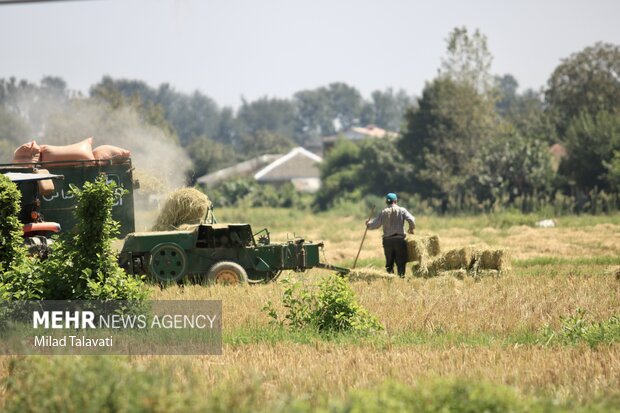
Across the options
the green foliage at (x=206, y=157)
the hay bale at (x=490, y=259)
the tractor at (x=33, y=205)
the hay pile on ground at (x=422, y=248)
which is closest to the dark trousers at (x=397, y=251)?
the hay pile on ground at (x=422, y=248)

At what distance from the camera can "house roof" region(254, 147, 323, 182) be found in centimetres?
10438

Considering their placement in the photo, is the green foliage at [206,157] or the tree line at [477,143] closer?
the tree line at [477,143]

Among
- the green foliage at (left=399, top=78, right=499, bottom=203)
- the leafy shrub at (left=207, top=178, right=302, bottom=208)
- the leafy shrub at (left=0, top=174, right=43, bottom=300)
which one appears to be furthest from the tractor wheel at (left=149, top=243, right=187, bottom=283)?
the leafy shrub at (left=207, top=178, right=302, bottom=208)

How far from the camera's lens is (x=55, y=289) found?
13641 mm

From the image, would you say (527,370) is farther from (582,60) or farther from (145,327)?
(582,60)

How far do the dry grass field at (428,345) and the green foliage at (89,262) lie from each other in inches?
64.5

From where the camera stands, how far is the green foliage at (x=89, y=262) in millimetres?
13516

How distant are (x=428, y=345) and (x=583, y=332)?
6.41 ft

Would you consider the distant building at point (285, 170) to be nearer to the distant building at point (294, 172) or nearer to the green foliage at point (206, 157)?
the distant building at point (294, 172)

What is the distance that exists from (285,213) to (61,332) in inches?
1822

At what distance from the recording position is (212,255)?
18016mm

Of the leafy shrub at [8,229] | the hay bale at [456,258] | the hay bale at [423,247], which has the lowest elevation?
Answer: the hay bale at [456,258]

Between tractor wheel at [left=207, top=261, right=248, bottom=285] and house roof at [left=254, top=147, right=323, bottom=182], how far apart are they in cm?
8379

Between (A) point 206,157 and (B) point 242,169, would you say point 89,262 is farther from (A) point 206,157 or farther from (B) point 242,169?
(A) point 206,157
